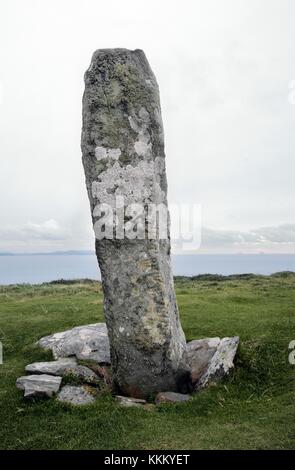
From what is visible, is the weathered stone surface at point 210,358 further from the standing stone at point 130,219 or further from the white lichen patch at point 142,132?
the white lichen patch at point 142,132

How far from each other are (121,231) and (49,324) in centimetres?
801

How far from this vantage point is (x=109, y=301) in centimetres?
1362

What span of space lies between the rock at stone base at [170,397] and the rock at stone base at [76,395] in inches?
65.8

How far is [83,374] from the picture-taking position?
553 inches

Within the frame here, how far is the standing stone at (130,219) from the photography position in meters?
13.4

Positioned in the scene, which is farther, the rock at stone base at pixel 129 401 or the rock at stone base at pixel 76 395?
the rock at stone base at pixel 76 395

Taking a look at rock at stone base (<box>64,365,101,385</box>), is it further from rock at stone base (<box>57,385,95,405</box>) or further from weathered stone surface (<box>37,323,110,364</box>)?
weathered stone surface (<box>37,323,110,364</box>)

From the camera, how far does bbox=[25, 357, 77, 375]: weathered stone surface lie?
14.1 meters

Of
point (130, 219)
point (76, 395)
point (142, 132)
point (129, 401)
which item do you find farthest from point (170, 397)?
point (142, 132)

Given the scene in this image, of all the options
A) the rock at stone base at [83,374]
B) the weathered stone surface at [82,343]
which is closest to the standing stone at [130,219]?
the rock at stone base at [83,374]

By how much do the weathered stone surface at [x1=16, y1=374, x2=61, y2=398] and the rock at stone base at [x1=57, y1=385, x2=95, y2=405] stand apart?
0.23 metres

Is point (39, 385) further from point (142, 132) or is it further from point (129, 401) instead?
point (142, 132)

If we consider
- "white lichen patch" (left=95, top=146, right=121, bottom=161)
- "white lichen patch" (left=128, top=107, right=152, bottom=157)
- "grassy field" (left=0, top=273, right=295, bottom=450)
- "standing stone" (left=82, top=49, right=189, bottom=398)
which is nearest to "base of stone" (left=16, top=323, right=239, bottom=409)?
"grassy field" (left=0, top=273, right=295, bottom=450)

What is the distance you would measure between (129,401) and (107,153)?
643 centimetres
